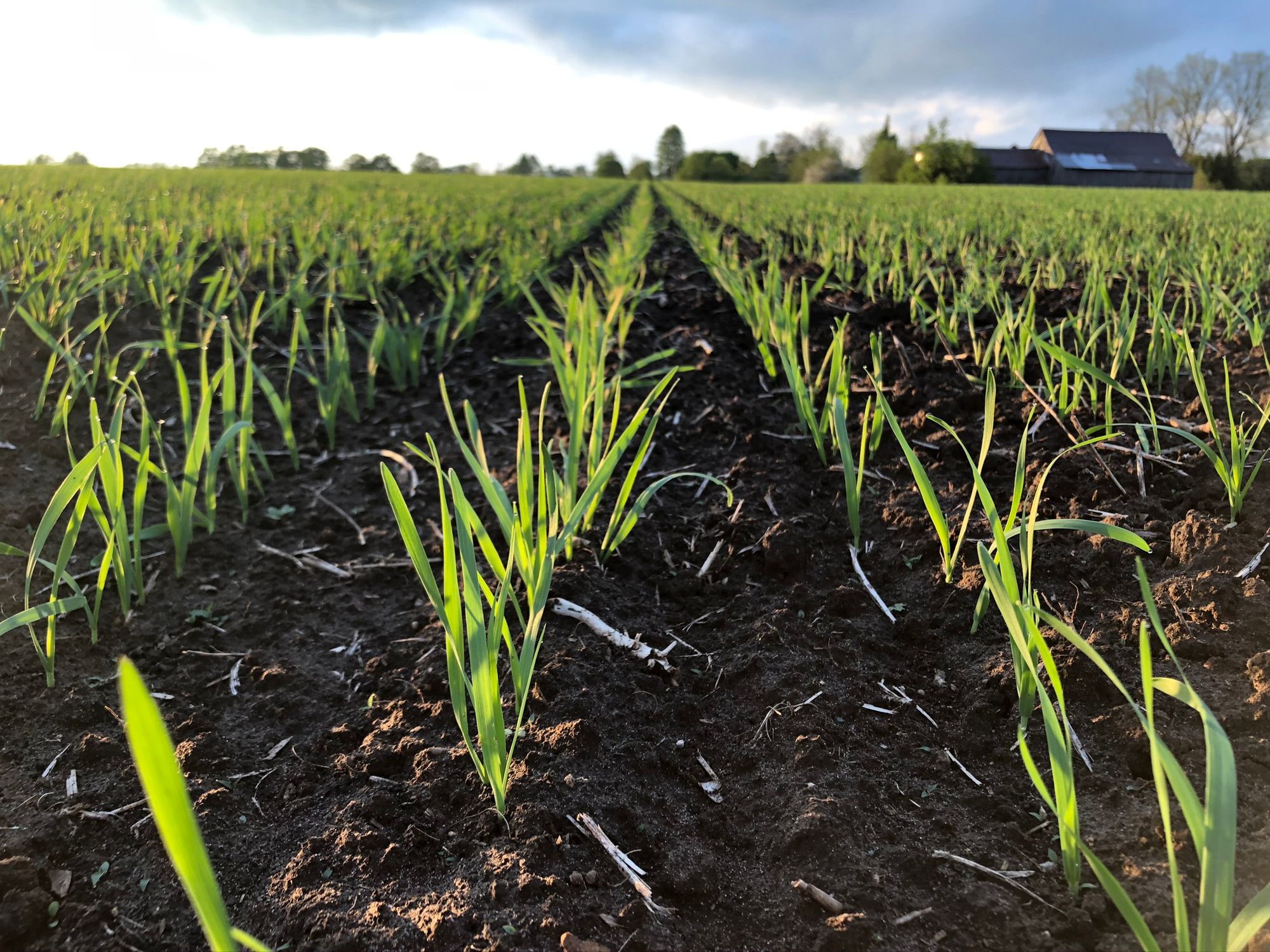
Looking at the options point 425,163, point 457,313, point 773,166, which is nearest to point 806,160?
point 773,166

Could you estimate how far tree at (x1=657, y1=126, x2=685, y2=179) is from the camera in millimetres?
65188

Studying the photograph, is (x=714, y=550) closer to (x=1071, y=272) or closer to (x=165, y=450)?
(x=165, y=450)

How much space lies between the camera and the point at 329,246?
452 cm

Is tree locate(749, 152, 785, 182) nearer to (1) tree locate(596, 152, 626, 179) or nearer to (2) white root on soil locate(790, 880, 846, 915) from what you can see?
(1) tree locate(596, 152, 626, 179)

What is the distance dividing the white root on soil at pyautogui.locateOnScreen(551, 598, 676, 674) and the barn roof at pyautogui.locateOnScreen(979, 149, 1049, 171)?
4221 cm

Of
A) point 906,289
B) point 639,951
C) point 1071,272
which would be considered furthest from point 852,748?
point 1071,272

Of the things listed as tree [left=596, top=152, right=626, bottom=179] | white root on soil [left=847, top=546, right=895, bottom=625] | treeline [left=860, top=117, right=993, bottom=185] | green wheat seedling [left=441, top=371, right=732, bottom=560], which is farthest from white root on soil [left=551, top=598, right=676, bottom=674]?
tree [left=596, top=152, right=626, bottom=179]

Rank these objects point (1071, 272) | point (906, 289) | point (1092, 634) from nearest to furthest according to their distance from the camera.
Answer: point (1092, 634), point (906, 289), point (1071, 272)

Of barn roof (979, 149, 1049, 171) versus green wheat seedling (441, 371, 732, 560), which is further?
barn roof (979, 149, 1049, 171)

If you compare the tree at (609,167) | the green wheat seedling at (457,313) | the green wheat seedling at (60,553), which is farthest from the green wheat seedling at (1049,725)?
the tree at (609,167)

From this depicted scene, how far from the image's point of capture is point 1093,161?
38594mm

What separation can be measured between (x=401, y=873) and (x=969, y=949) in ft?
2.26

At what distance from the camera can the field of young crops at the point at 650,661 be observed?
36.0 inches

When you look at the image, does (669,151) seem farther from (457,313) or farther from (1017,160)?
(457,313)
